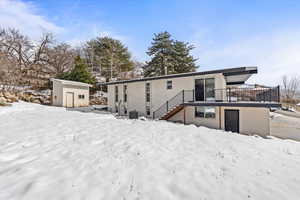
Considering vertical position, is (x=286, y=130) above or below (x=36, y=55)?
below

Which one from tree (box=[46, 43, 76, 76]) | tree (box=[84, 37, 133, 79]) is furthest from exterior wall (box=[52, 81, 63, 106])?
tree (box=[84, 37, 133, 79])

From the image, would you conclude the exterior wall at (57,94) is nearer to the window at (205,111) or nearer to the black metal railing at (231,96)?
the black metal railing at (231,96)

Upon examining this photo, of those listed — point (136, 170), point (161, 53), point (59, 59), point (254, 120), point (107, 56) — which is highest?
point (107, 56)

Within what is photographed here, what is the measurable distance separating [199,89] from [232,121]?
3300mm

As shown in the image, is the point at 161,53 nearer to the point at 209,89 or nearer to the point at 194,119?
the point at 209,89

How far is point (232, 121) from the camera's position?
35.3 feet

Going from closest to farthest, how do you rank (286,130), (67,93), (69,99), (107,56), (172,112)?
(172,112), (286,130), (67,93), (69,99), (107,56)

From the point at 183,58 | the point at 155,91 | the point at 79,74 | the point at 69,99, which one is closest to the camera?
the point at 155,91

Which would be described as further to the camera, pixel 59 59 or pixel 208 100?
pixel 59 59

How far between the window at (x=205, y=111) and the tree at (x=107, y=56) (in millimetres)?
21705

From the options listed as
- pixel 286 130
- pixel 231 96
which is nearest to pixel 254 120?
pixel 231 96

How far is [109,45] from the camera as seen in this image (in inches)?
1195

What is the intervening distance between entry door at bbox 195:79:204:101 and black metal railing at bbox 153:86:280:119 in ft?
1.14

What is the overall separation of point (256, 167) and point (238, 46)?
15.3m
